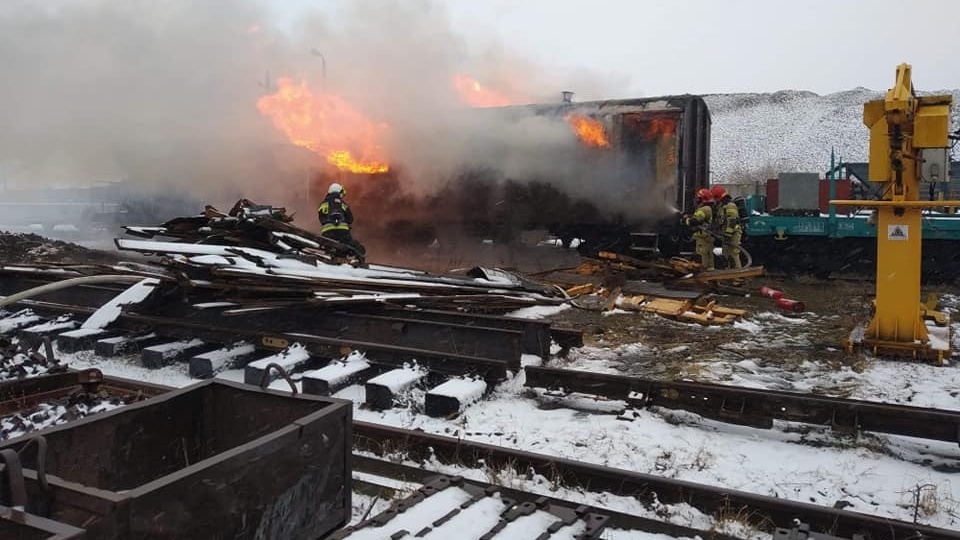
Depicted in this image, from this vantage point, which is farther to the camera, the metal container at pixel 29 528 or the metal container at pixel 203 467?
the metal container at pixel 203 467

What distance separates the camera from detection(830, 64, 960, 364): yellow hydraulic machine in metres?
7.22

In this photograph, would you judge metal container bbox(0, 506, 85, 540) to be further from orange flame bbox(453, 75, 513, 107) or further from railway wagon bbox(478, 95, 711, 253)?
orange flame bbox(453, 75, 513, 107)

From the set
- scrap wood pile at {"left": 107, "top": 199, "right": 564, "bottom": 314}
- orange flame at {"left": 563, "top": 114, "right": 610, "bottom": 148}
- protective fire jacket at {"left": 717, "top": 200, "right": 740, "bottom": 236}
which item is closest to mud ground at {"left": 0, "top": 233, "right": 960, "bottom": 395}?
protective fire jacket at {"left": 717, "top": 200, "right": 740, "bottom": 236}

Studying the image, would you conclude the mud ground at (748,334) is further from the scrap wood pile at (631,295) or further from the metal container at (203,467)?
the metal container at (203,467)

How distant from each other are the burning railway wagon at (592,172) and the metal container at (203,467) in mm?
12275

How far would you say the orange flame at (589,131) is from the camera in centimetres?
1509

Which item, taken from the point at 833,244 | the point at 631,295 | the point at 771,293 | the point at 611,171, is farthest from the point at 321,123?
the point at 833,244

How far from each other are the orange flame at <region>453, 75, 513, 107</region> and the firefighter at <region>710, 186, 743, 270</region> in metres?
6.53

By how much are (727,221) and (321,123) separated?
8.84 meters

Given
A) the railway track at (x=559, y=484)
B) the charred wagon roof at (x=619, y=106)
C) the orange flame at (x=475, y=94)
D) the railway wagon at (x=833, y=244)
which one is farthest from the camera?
Result: the orange flame at (x=475, y=94)

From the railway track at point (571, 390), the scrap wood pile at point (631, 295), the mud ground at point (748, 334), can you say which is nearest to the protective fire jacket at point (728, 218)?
the mud ground at point (748, 334)

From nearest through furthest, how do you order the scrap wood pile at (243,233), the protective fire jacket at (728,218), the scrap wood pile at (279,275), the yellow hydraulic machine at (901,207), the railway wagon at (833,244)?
the yellow hydraulic machine at (901,207), the scrap wood pile at (279,275), the scrap wood pile at (243,233), the protective fire jacket at (728,218), the railway wagon at (833,244)

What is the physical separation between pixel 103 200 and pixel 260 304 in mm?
26070

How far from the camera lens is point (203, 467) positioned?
240 centimetres
